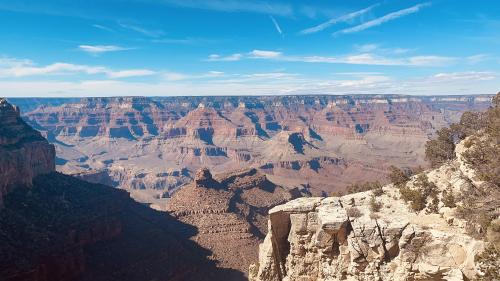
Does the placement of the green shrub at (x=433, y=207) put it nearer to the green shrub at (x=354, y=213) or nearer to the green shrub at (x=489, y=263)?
the green shrub at (x=354, y=213)

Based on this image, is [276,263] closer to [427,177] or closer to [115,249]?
[427,177]

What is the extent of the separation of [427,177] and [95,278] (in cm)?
3555

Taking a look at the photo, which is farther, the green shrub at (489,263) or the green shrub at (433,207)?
the green shrub at (433,207)

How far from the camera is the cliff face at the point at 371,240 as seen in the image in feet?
57.1

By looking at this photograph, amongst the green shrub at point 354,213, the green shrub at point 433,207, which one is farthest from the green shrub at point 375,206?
the green shrub at point 433,207

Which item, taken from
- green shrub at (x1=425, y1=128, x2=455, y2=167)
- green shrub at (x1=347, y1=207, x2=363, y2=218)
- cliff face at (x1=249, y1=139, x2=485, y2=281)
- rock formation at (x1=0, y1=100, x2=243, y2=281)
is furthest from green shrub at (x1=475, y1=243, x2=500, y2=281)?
rock formation at (x1=0, y1=100, x2=243, y2=281)

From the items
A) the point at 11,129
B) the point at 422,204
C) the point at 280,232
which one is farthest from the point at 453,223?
the point at 11,129

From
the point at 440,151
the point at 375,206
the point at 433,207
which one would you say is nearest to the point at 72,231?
the point at 375,206

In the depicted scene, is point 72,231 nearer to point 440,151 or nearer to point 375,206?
point 375,206

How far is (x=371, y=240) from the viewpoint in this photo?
1886 centimetres

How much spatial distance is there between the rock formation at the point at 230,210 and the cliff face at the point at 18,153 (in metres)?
23.4

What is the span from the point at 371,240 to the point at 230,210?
57584 millimetres

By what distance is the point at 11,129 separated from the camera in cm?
6419

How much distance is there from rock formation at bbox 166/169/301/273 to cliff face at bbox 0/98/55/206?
923 inches
